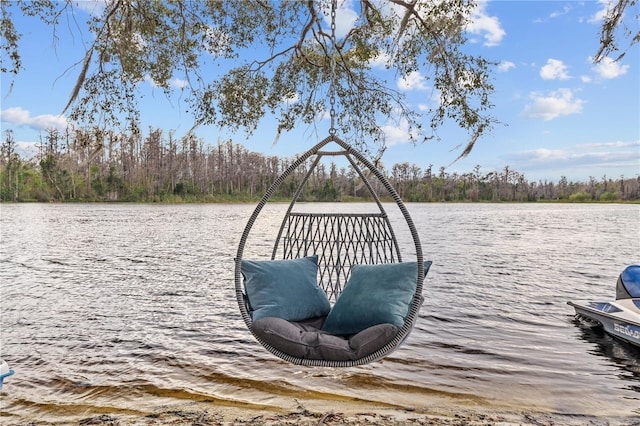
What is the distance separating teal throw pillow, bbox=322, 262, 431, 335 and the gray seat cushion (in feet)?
0.62

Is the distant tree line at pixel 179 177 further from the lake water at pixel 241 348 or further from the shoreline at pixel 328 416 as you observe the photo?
the shoreline at pixel 328 416

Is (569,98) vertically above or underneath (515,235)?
above

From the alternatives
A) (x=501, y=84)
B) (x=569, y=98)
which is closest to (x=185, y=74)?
(x=501, y=84)

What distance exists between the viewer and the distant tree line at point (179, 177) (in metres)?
30.5

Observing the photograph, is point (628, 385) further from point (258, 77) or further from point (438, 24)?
point (258, 77)

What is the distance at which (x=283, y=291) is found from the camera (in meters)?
3.31

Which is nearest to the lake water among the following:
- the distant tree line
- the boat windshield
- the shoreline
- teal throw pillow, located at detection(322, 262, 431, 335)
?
the shoreline

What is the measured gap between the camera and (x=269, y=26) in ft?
21.3

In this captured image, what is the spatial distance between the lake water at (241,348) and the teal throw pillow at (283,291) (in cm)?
65

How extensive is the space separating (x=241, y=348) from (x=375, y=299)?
2.06 metres

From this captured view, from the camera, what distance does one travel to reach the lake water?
11.8 ft

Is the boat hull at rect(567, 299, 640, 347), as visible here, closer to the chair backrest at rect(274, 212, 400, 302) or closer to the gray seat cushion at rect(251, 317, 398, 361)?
the chair backrest at rect(274, 212, 400, 302)

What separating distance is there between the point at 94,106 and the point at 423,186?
27889 millimetres

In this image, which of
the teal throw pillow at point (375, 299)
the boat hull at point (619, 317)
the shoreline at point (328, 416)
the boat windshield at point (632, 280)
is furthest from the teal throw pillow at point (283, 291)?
the boat windshield at point (632, 280)
